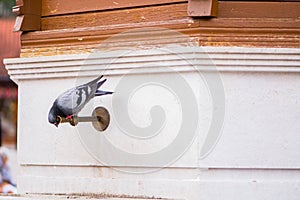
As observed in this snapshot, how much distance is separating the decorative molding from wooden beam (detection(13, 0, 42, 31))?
0.47 meters

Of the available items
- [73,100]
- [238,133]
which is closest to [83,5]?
[73,100]

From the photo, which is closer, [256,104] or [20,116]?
[256,104]

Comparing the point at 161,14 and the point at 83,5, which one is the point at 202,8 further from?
the point at 83,5

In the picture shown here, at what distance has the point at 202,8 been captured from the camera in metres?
5.47

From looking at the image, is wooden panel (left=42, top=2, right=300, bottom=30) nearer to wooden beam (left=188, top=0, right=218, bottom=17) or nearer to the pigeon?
wooden beam (left=188, top=0, right=218, bottom=17)

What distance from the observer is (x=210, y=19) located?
18.1 ft

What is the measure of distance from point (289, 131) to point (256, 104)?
0.26 metres

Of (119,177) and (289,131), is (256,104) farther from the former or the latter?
(119,177)

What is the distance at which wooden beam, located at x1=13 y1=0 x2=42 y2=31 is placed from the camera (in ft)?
20.8

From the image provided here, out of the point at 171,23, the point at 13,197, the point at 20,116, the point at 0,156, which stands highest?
the point at 171,23

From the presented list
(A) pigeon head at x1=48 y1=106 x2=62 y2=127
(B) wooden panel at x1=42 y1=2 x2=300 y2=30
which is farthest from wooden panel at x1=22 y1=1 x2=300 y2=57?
(A) pigeon head at x1=48 y1=106 x2=62 y2=127

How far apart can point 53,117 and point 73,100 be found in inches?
8.3

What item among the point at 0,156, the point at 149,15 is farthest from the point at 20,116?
the point at 0,156

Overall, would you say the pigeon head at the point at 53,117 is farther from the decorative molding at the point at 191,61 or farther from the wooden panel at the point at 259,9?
the wooden panel at the point at 259,9
